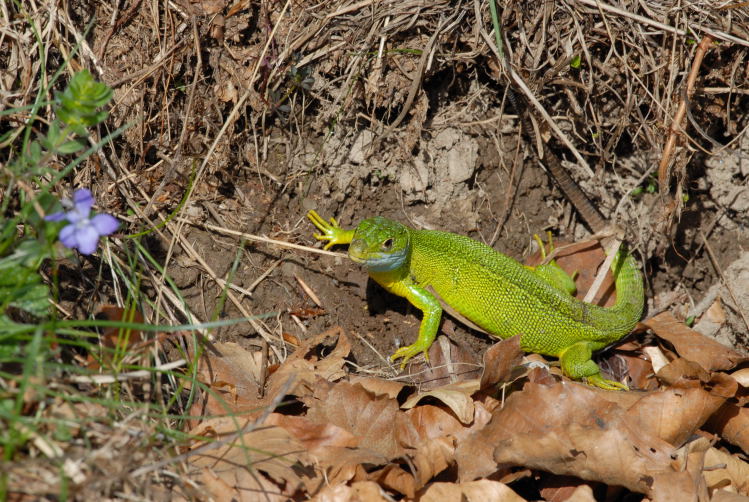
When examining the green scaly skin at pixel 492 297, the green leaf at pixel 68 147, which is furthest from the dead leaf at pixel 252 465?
the green scaly skin at pixel 492 297

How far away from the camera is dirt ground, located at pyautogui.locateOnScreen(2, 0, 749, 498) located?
14.4ft

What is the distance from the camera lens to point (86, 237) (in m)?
2.76

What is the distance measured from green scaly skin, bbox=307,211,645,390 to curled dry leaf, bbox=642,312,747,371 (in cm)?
31

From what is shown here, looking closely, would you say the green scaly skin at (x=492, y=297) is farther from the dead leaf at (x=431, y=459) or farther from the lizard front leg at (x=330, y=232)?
the dead leaf at (x=431, y=459)

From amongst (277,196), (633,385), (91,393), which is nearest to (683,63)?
(633,385)

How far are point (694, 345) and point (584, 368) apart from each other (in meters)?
0.94

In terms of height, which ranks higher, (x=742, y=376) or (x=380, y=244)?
(x=380, y=244)

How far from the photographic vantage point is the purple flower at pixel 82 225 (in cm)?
273

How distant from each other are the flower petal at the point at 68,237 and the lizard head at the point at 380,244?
2.20 metres

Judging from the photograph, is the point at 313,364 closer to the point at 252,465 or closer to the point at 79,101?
the point at 252,465

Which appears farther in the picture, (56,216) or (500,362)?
(500,362)

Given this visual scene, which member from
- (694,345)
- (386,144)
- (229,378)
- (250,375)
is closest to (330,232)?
(386,144)

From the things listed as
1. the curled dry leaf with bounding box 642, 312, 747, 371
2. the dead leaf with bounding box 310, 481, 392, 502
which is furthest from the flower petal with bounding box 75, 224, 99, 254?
the curled dry leaf with bounding box 642, 312, 747, 371

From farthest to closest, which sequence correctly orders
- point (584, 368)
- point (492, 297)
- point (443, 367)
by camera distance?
point (492, 297), point (584, 368), point (443, 367)
